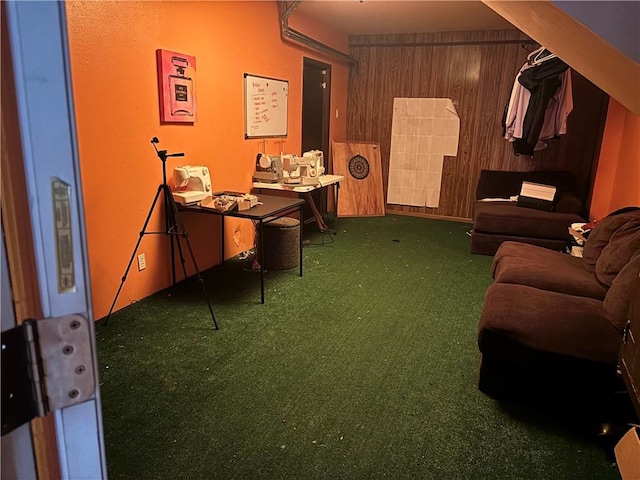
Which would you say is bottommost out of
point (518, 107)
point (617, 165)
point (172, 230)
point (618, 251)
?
point (172, 230)

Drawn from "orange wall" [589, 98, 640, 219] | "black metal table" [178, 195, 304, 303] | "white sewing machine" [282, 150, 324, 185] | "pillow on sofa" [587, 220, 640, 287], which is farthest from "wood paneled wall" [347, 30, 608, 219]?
"black metal table" [178, 195, 304, 303]

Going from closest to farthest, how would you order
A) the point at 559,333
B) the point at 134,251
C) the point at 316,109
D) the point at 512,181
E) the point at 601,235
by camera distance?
the point at 559,333 < the point at 601,235 < the point at 134,251 < the point at 512,181 < the point at 316,109

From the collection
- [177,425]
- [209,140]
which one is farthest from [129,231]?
[177,425]

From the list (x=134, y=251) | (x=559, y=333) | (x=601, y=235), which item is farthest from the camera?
(x=134, y=251)

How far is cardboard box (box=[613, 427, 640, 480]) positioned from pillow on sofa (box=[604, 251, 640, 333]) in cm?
118

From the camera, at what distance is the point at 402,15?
523 cm

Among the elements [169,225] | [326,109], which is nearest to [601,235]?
[169,225]

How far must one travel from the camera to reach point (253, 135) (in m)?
4.48

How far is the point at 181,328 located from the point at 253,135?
223 cm

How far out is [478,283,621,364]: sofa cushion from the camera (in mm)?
2037

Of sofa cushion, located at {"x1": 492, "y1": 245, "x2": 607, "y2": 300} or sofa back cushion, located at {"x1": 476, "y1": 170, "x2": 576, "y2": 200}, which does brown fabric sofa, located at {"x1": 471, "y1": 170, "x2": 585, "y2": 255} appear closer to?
sofa back cushion, located at {"x1": 476, "y1": 170, "x2": 576, "y2": 200}

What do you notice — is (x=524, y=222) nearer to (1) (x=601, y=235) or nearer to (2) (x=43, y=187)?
(1) (x=601, y=235)

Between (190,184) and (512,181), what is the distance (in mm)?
3968

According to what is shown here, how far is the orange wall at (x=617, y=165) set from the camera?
153 inches
